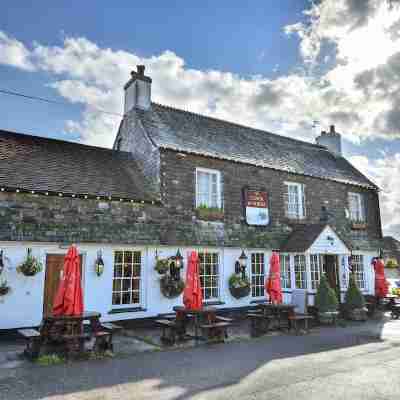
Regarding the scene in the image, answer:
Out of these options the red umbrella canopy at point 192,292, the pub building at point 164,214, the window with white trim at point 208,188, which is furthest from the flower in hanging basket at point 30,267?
the window with white trim at point 208,188

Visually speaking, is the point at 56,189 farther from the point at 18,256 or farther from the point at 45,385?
the point at 45,385

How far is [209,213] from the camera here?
14.4 m

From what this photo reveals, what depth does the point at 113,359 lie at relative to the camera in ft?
26.9

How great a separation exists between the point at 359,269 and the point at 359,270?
0.05m

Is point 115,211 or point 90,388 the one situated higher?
point 115,211

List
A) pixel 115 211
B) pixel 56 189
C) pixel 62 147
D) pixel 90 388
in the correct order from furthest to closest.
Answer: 1. pixel 62 147
2. pixel 115 211
3. pixel 56 189
4. pixel 90 388

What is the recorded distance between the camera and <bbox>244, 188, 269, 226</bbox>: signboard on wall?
15.5 m

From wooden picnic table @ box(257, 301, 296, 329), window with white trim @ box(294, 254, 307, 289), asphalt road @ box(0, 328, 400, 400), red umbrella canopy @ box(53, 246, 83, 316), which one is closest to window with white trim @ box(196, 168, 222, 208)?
window with white trim @ box(294, 254, 307, 289)

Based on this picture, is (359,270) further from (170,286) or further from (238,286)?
(170,286)

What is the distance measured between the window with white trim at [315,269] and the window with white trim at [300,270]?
0.53 meters

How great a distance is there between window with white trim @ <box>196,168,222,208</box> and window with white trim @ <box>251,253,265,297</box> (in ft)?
9.25

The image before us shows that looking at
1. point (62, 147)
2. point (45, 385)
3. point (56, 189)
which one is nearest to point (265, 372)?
point (45, 385)

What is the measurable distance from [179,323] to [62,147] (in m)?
8.06

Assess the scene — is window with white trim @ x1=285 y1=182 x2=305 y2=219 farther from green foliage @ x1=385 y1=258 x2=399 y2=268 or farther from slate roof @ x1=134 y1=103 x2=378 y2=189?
green foliage @ x1=385 y1=258 x2=399 y2=268
